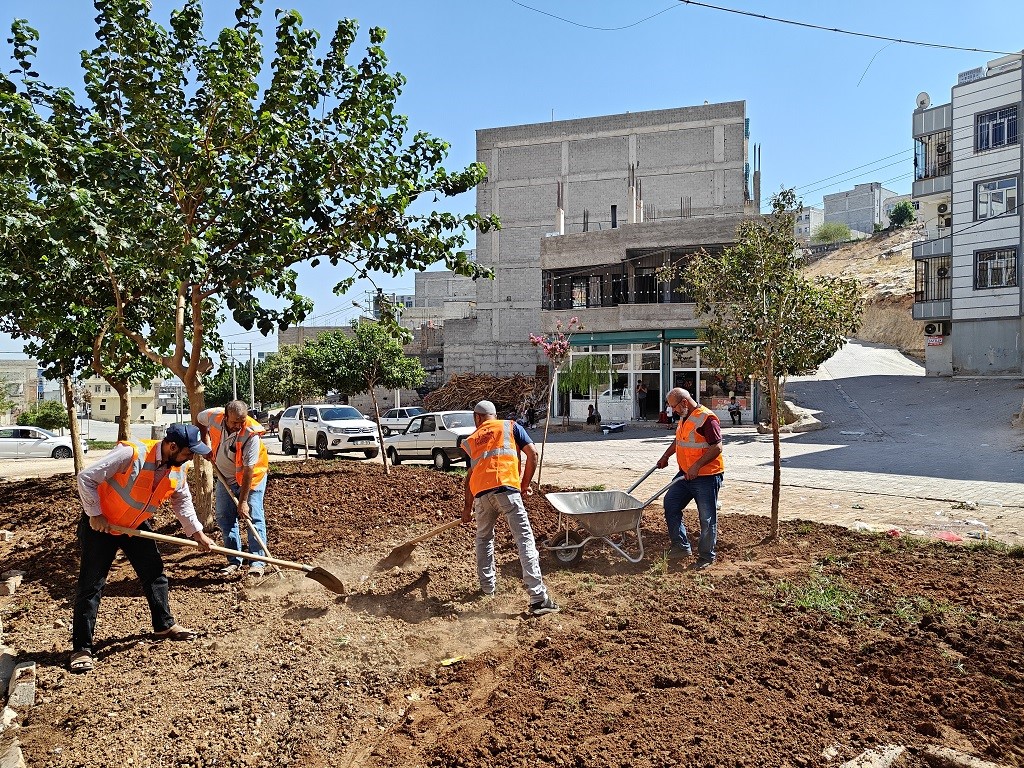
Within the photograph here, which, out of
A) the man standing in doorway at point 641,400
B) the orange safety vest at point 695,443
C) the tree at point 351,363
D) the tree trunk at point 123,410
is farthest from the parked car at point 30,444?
the orange safety vest at point 695,443

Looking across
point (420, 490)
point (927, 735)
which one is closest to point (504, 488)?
point (927, 735)

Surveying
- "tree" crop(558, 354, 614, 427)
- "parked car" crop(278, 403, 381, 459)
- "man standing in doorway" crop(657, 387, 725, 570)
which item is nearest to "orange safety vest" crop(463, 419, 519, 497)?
"man standing in doorway" crop(657, 387, 725, 570)

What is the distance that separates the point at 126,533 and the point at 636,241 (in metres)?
28.6

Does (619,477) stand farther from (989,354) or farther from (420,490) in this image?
(989,354)

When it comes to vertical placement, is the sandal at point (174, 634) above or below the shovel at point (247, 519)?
below

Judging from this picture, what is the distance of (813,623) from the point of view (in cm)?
522

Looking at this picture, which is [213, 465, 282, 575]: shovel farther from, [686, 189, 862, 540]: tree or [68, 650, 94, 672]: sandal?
[686, 189, 862, 540]: tree

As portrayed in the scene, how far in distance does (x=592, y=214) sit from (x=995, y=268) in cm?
2033

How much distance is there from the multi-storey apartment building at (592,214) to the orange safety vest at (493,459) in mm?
25702

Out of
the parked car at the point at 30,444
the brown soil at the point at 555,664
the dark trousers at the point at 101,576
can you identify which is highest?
the dark trousers at the point at 101,576

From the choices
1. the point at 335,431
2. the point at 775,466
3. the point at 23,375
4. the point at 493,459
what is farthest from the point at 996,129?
the point at 23,375

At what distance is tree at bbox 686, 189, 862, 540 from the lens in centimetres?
795

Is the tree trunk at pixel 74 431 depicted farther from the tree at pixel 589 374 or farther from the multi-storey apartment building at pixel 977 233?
the multi-storey apartment building at pixel 977 233

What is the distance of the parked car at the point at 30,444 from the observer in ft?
90.3
